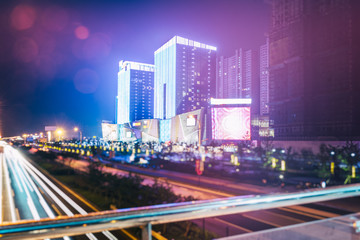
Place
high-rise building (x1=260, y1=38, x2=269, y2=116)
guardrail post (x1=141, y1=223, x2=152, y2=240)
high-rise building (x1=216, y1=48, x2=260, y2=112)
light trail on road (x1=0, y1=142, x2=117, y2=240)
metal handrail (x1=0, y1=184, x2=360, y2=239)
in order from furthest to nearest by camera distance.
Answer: high-rise building (x1=216, y1=48, x2=260, y2=112) < high-rise building (x1=260, y1=38, x2=269, y2=116) < light trail on road (x1=0, y1=142, x2=117, y2=240) < guardrail post (x1=141, y1=223, x2=152, y2=240) < metal handrail (x1=0, y1=184, x2=360, y2=239)

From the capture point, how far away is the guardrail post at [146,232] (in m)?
1.59

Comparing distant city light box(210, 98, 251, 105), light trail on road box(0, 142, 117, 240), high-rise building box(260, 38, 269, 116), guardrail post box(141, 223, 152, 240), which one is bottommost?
light trail on road box(0, 142, 117, 240)

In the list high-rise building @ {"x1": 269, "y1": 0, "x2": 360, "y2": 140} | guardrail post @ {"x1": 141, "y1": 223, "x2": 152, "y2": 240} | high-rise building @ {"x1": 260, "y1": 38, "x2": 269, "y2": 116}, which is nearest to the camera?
guardrail post @ {"x1": 141, "y1": 223, "x2": 152, "y2": 240}

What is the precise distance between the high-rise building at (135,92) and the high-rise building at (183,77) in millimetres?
22790

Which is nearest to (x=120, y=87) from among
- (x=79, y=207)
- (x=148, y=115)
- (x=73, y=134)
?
(x=148, y=115)

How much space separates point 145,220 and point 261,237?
942 mm

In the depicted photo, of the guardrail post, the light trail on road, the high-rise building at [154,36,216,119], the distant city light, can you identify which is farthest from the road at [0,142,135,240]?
the high-rise building at [154,36,216,119]

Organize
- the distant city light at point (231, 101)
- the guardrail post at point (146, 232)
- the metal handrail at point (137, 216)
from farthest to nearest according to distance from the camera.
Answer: the distant city light at point (231, 101), the guardrail post at point (146, 232), the metal handrail at point (137, 216)

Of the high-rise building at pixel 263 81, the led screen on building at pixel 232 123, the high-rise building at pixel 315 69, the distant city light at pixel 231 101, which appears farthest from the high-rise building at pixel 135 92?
the high-rise building at pixel 315 69

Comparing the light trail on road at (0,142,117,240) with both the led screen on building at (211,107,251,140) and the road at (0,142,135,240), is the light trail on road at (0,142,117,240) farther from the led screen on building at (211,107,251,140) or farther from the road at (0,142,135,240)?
the led screen on building at (211,107,251,140)

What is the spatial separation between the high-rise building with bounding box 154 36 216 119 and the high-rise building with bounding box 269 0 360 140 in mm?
→ 61509

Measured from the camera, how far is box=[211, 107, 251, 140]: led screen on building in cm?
5072

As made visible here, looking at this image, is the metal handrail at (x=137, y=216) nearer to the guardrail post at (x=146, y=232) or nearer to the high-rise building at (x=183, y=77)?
the guardrail post at (x=146, y=232)

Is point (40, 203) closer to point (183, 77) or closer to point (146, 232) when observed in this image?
point (146, 232)
